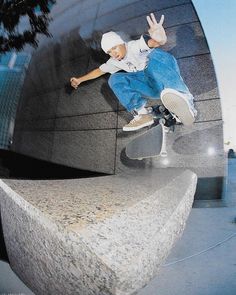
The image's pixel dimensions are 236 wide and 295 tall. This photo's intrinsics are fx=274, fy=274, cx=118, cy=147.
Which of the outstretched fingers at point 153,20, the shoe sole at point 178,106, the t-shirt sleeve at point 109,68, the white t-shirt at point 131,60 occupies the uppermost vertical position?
the outstretched fingers at point 153,20

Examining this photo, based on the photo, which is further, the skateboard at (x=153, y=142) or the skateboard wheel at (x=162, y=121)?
the skateboard wheel at (x=162, y=121)

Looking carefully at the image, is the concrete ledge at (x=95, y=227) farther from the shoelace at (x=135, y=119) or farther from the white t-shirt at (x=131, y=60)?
the white t-shirt at (x=131, y=60)

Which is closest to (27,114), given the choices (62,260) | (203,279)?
(62,260)

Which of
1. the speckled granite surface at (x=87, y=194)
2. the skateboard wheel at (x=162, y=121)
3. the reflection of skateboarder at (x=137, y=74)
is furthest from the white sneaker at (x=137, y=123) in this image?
the speckled granite surface at (x=87, y=194)

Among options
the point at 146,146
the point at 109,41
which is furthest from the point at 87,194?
the point at 109,41

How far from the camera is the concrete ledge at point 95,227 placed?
1.27 metres

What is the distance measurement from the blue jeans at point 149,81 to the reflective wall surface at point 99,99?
0.15 ft

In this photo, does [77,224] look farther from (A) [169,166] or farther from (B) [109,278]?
(A) [169,166]

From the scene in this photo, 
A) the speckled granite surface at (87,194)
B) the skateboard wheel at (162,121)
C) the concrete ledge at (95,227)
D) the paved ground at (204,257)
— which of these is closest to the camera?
the concrete ledge at (95,227)

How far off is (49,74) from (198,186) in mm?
1174

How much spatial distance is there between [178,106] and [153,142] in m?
0.28

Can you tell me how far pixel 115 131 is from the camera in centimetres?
166

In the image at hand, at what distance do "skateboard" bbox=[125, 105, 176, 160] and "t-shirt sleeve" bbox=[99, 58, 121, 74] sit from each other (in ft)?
1.39

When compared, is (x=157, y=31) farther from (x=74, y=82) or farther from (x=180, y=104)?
(x=74, y=82)
